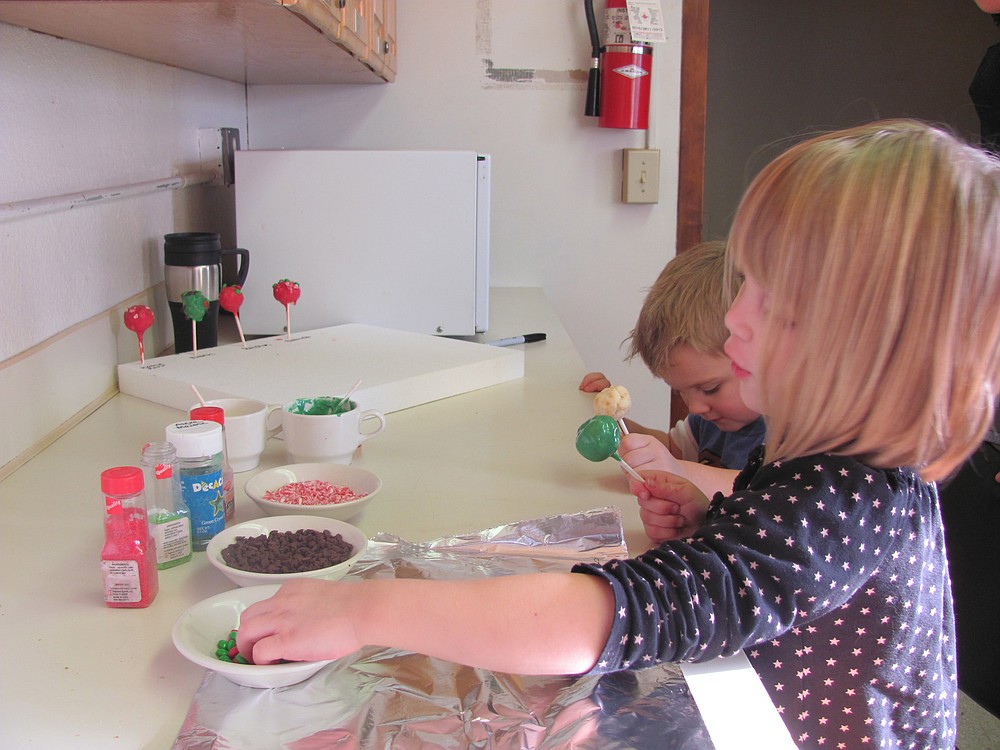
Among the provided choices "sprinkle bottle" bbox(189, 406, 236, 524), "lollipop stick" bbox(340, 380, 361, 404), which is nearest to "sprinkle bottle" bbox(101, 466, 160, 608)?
"sprinkle bottle" bbox(189, 406, 236, 524)

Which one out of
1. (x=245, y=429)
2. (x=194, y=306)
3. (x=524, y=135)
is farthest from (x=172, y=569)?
(x=524, y=135)

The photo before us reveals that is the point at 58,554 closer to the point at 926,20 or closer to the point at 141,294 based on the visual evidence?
the point at 141,294

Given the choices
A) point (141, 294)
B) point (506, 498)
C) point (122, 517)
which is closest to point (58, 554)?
point (122, 517)

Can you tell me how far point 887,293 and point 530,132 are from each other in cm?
181

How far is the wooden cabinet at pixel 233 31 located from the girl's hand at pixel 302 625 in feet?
2.12

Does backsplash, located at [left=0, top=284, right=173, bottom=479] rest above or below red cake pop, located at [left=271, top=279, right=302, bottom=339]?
below

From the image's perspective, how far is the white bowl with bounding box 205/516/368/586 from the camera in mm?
761

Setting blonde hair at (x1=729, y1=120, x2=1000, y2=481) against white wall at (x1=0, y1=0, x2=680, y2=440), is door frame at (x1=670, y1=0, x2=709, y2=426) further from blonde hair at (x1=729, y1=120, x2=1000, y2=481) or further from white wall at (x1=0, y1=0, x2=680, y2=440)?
blonde hair at (x1=729, y1=120, x2=1000, y2=481)

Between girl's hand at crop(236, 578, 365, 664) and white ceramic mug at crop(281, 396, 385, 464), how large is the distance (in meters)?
0.41

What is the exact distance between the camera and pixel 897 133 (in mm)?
700

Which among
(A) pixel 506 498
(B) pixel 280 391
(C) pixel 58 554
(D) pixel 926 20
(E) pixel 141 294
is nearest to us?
(C) pixel 58 554

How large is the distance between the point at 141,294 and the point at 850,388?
4.15 feet

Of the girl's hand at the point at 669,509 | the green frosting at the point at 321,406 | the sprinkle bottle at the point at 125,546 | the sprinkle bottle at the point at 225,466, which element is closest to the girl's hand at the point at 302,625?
the sprinkle bottle at the point at 125,546

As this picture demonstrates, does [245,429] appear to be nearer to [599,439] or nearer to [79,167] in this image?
[599,439]
